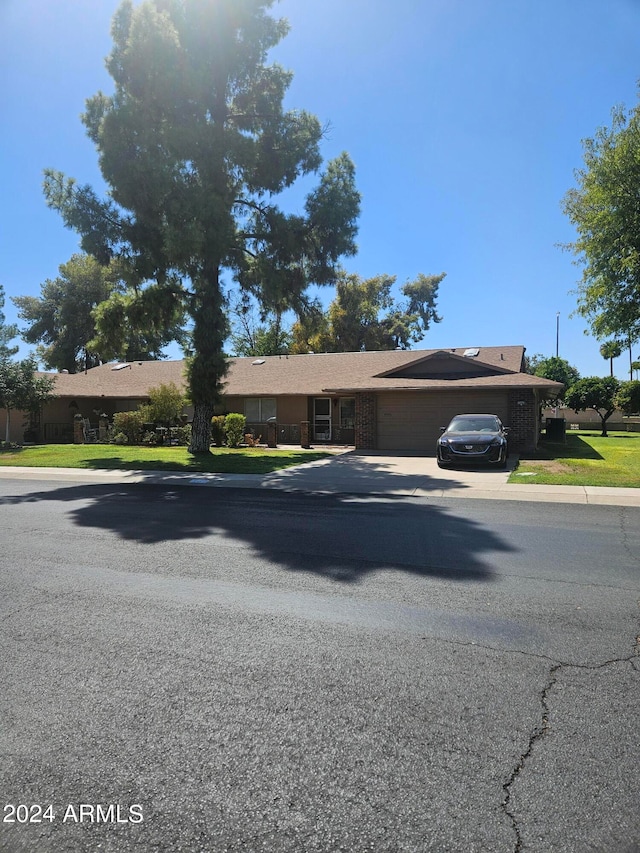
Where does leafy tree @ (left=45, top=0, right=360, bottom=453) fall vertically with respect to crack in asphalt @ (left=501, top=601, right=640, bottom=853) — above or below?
above

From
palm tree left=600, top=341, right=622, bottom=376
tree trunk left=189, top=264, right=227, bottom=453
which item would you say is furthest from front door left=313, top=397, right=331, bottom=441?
palm tree left=600, top=341, right=622, bottom=376

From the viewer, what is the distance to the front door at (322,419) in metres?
27.2

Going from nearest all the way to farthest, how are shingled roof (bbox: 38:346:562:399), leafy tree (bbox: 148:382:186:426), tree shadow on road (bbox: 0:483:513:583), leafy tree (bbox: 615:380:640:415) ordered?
tree shadow on road (bbox: 0:483:513:583), shingled roof (bbox: 38:346:562:399), leafy tree (bbox: 148:382:186:426), leafy tree (bbox: 615:380:640:415)

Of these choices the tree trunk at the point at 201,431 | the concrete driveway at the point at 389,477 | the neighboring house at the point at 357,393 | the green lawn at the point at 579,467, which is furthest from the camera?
the neighboring house at the point at 357,393

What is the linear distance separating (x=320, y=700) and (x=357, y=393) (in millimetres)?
20481

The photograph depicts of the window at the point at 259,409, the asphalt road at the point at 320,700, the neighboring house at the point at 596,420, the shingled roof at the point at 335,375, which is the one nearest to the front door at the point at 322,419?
the shingled roof at the point at 335,375

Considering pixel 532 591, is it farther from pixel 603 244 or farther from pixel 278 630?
pixel 603 244

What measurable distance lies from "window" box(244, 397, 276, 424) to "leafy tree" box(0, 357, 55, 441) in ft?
30.5

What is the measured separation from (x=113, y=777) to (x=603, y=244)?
739 inches

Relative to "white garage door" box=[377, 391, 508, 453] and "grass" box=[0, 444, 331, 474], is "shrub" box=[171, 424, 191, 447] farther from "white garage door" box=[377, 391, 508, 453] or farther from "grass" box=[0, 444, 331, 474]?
"white garage door" box=[377, 391, 508, 453]

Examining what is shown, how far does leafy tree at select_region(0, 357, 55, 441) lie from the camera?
25453 mm

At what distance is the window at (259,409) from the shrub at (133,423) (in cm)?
478

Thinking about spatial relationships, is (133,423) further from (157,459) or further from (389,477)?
(389,477)

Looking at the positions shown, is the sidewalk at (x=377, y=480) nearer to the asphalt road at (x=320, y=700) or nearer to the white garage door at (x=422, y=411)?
the white garage door at (x=422, y=411)
